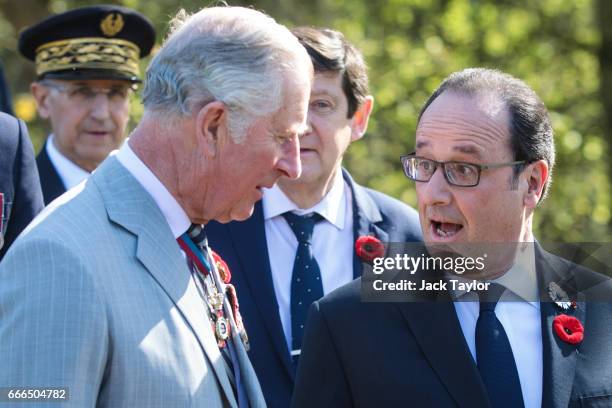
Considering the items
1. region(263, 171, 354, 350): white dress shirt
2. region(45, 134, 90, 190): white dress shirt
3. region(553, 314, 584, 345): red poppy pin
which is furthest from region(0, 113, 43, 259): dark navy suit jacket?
region(553, 314, 584, 345): red poppy pin

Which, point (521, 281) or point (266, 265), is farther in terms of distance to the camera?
point (266, 265)

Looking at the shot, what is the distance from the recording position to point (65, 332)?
2.43 metres

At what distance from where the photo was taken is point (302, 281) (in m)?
4.12

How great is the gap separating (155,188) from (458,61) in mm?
8027

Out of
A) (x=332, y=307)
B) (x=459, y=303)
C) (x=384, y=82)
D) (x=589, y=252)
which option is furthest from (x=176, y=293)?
(x=384, y=82)

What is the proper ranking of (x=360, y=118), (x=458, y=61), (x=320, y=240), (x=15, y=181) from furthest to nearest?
(x=458, y=61) < (x=360, y=118) < (x=320, y=240) < (x=15, y=181)

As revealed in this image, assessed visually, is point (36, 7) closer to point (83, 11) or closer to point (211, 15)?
point (83, 11)

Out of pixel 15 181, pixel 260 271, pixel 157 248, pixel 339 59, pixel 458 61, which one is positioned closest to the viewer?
pixel 157 248

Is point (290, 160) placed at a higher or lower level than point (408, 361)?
higher

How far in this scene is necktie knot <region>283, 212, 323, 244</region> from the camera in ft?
14.0

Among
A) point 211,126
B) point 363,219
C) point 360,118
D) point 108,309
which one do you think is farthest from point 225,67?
point 360,118

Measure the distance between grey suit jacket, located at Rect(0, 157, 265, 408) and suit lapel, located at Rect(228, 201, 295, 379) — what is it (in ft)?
3.79

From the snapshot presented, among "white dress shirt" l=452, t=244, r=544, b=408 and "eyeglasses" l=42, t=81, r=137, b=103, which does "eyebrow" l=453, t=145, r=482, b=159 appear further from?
"eyeglasses" l=42, t=81, r=137, b=103

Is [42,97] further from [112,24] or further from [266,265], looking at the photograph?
[266,265]
